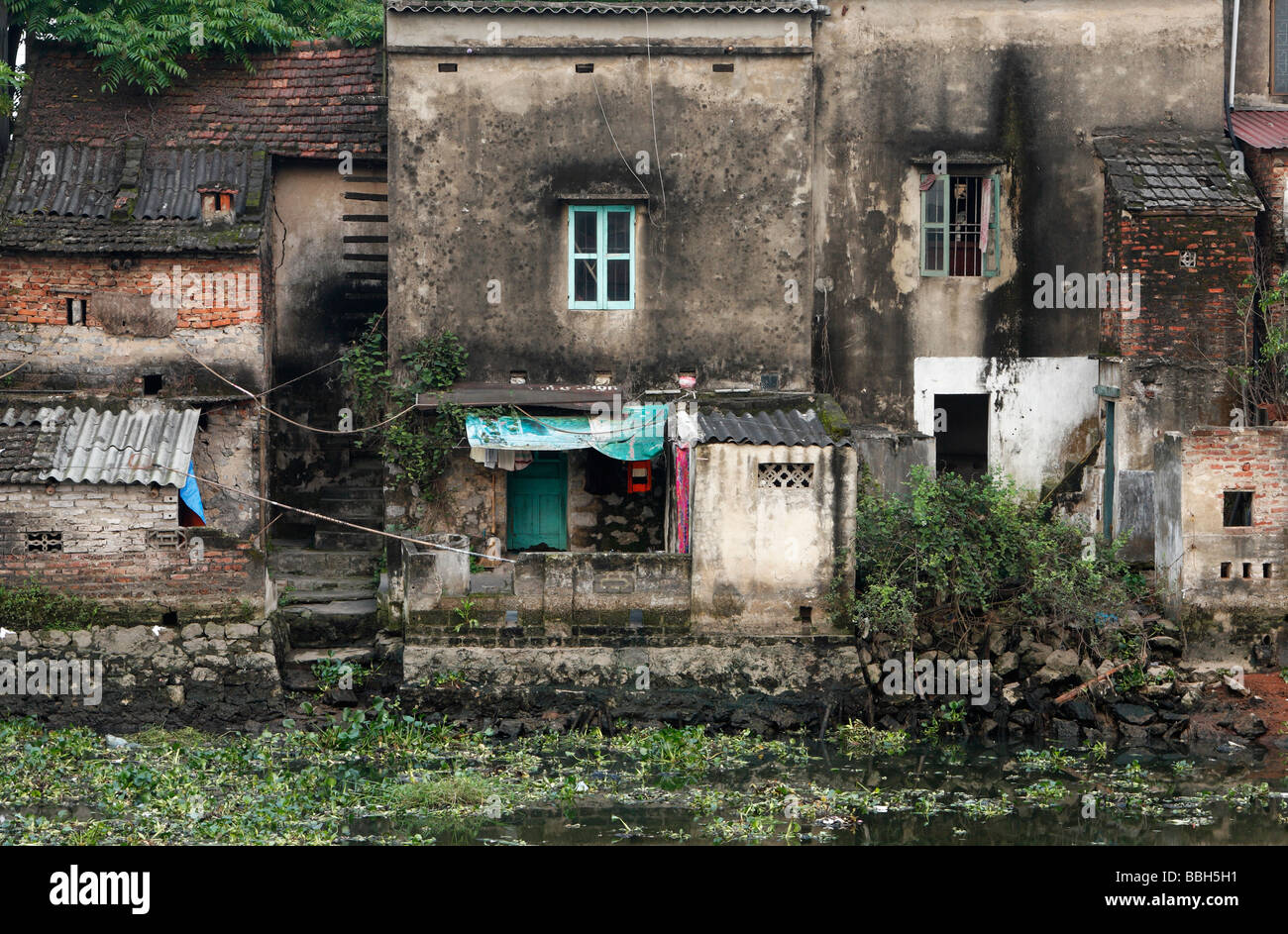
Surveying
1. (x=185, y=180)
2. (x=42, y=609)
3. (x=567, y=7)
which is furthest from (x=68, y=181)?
(x=567, y=7)

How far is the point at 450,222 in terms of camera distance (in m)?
20.2

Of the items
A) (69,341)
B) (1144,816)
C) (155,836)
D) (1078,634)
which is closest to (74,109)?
(69,341)

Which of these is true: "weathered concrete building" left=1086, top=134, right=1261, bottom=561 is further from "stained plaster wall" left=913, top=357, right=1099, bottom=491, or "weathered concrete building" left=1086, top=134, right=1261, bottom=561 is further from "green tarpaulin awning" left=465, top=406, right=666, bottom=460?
"green tarpaulin awning" left=465, top=406, right=666, bottom=460

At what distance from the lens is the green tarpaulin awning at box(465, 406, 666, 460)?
1939 centimetres

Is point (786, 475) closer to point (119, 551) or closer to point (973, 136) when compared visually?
point (973, 136)

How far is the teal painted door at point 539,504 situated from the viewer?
68.3ft

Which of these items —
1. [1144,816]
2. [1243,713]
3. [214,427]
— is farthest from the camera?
[214,427]

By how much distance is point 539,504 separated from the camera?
2092 cm

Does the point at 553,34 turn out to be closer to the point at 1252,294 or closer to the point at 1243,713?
the point at 1252,294

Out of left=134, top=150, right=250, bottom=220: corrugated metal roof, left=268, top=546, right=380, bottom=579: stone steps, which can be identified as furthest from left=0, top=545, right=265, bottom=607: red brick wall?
left=134, top=150, right=250, bottom=220: corrugated metal roof

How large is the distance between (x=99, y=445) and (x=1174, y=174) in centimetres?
1282

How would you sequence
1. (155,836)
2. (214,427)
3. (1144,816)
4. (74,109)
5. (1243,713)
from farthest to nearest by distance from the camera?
(74,109) → (214,427) → (1243,713) → (1144,816) → (155,836)

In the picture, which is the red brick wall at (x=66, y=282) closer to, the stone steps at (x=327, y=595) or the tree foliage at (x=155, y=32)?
the tree foliage at (x=155, y=32)

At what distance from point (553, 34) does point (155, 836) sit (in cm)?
1056
